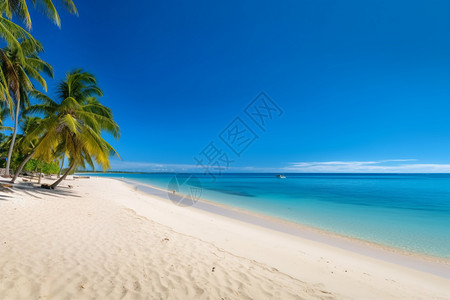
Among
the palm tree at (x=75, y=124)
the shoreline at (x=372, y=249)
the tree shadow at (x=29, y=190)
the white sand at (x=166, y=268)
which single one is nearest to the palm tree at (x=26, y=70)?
the palm tree at (x=75, y=124)

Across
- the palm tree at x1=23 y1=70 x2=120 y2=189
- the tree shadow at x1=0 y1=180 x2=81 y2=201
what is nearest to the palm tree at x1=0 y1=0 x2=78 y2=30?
the palm tree at x1=23 y1=70 x2=120 y2=189

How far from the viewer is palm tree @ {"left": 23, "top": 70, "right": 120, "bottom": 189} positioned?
31.1ft

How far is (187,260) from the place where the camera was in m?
Result: 3.92

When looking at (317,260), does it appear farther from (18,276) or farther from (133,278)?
(18,276)

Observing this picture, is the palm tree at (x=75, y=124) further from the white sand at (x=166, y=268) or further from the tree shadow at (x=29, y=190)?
the white sand at (x=166, y=268)

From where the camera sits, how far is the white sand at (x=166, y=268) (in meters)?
2.78

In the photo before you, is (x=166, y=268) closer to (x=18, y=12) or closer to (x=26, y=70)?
(x=18, y=12)

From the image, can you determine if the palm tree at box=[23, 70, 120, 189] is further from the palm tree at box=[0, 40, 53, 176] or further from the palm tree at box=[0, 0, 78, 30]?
the palm tree at box=[0, 0, 78, 30]

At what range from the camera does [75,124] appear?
30.8 feet

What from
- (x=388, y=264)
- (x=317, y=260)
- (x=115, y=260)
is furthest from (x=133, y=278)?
(x=388, y=264)

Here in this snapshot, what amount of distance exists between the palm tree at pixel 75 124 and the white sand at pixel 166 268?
4.23 meters

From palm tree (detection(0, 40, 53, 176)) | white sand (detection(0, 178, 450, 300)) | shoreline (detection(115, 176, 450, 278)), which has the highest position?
palm tree (detection(0, 40, 53, 176))

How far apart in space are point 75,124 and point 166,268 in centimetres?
908

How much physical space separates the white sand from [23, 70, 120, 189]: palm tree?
423cm
